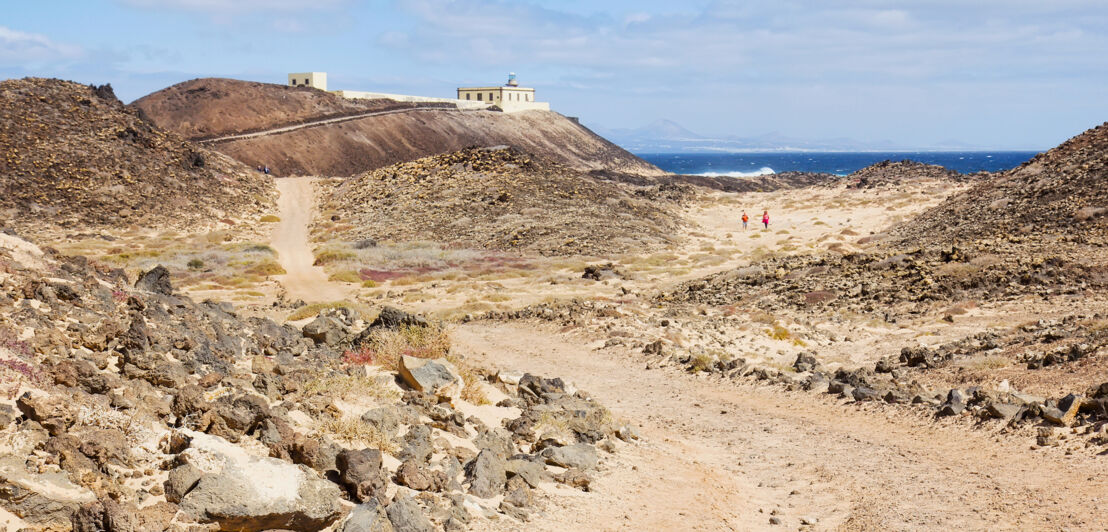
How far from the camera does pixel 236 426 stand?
8109 mm

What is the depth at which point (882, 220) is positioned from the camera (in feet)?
184

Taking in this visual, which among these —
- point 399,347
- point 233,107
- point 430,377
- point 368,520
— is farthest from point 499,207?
point 233,107

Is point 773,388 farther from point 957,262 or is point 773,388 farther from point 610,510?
point 957,262

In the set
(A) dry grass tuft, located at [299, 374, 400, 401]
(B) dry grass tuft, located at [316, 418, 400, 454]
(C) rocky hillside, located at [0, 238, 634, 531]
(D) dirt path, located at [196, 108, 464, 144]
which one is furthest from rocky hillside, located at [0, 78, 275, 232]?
(B) dry grass tuft, located at [316, 418, 400, 454]

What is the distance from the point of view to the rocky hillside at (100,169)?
165ft

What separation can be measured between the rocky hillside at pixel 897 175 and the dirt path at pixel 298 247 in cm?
4626

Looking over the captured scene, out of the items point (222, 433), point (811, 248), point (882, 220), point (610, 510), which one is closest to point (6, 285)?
point (222, 433)

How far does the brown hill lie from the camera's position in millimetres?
82750

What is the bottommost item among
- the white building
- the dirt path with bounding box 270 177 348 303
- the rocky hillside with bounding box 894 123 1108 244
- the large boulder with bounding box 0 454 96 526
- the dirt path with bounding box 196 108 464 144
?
the dirt path with bounding box 270 177 348 303

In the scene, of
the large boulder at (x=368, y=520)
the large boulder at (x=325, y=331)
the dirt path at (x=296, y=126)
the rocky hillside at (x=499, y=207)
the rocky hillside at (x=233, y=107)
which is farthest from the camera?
the rocky hillside at (x=233, y=107)

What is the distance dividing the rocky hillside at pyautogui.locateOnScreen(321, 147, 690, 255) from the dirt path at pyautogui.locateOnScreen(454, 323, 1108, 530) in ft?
96.1

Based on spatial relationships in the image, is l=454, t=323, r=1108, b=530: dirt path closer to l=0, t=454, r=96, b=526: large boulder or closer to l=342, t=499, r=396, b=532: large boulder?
l=342, t=499, r=396, b=532: large boulder

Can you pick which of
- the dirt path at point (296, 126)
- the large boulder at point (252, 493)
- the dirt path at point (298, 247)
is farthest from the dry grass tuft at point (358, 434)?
the dirt path at point (296, 126)

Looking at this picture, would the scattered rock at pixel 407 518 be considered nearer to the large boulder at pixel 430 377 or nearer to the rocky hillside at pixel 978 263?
the large boulder at pixel 430 377
